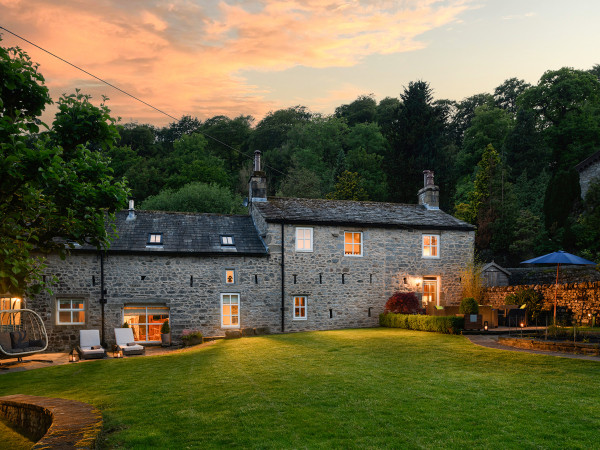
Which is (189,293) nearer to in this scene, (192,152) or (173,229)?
(173,229)

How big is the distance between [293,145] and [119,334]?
40119 mm

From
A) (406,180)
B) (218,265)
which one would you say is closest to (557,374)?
(218,265)

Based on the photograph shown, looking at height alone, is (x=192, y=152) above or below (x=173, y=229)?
above

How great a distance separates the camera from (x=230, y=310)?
20.8 meters

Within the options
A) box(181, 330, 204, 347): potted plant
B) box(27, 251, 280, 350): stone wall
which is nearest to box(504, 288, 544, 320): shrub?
box(27, 251, 280, 350): stone wall

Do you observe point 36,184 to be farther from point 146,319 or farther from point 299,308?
point 299,308

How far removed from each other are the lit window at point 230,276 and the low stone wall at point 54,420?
41.7 feet

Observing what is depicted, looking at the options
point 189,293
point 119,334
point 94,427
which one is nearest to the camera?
point 94,427

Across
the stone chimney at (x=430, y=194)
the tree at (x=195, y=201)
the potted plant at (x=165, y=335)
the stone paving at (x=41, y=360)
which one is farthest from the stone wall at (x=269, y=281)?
the tree at (x=195, y=201)

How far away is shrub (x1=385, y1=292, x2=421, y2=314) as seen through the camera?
21.4m

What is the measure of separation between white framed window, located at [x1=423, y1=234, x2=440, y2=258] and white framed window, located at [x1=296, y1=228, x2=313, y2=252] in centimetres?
594

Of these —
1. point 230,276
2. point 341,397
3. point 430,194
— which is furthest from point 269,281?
point 341,397

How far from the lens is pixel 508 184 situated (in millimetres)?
39219

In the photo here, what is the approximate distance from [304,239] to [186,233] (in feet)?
17.8
